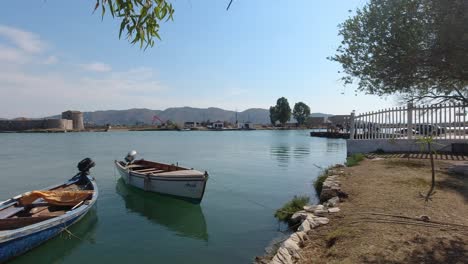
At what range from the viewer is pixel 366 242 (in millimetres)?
6301

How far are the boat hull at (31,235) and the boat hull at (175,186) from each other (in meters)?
4.71

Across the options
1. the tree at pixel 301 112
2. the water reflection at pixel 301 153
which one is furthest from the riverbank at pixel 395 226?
the tree at pixel 301 112

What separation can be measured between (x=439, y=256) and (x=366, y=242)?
1167mm

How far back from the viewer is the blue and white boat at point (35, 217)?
336 inches

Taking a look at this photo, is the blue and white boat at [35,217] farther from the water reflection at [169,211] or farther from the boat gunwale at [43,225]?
the water reflection at [169,211]

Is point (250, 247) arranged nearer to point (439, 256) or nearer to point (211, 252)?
point (211, 252)

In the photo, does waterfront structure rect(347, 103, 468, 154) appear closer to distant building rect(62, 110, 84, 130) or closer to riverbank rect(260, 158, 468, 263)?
riverbank rect(260, 158, 468, 263)

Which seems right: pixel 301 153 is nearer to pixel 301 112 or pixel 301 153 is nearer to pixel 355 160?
pixel 355 160

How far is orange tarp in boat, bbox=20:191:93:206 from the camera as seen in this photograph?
441 inches

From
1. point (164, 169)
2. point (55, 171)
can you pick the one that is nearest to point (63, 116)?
point (55, 171)

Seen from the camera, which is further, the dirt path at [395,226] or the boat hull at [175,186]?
the boat hull at [175,186]

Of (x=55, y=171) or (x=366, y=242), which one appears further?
(x=55, y=171)

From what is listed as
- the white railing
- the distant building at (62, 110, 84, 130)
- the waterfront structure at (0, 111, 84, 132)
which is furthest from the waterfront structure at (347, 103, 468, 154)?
the distant building at (62, 110, 84, 130)

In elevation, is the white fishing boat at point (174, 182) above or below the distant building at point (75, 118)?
below
